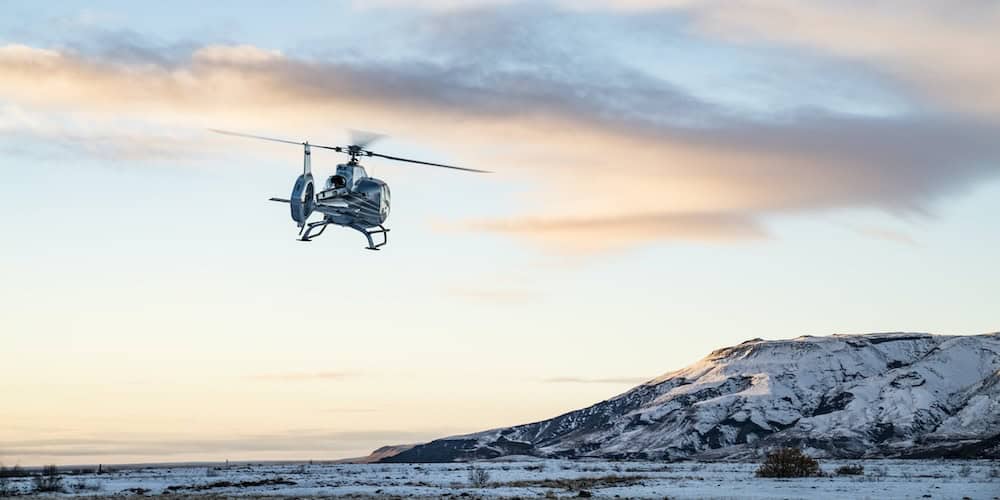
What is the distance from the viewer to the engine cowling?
87125mm

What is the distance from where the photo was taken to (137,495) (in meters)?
89.1

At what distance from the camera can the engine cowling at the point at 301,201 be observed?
87125 millimetres

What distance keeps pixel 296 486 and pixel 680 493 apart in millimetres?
31549

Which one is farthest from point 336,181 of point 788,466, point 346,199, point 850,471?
point 850,471

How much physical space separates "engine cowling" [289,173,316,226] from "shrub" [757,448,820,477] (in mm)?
51033

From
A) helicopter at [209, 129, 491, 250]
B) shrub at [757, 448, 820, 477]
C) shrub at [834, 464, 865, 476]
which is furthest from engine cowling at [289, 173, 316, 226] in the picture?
shrub at [834, 464, 865, 476]

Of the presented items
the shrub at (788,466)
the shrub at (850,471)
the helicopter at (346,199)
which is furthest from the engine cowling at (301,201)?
the shrub at (850,471)

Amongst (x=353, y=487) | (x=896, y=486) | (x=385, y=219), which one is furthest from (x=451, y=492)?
(x=896, y=486)

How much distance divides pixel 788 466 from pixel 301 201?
5283cm

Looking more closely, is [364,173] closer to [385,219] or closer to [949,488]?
[385,219]

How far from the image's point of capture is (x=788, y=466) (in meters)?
116

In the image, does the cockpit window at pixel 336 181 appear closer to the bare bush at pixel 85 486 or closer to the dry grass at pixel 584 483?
the dry grass at pixel 584 483

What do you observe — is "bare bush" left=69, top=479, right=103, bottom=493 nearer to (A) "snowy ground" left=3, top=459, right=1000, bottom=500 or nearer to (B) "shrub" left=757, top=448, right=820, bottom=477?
(A) "snowy ground" left=3, top=459, right=1000, bottom=500

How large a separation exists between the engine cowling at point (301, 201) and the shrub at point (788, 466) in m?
51.0
